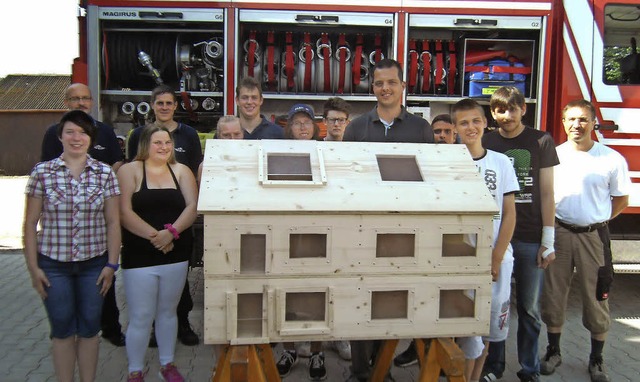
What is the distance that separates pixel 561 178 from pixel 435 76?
1740 mm

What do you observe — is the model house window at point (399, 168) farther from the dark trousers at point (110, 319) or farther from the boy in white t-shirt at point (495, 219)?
the dark trousers at point (110, 319)

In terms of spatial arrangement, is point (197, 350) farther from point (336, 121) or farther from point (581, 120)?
point (581, 120)

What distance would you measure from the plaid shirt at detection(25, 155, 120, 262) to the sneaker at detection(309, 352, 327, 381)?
1.52 m

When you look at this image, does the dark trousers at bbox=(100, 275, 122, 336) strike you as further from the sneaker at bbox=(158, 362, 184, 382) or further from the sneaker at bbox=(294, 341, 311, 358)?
the sneaker at bbox=(294, 341, 311, 358)

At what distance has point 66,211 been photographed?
9.73 ft

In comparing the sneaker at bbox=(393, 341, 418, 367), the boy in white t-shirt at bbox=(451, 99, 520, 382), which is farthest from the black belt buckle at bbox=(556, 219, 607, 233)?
the sneaker at bbox=(393, 341, 418, 367)

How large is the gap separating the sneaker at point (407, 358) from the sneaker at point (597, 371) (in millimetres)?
1120

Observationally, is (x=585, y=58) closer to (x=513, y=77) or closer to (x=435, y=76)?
(x=513, y=77)

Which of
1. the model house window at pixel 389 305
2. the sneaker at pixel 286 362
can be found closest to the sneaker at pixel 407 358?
the sneaker at pixel 286 362

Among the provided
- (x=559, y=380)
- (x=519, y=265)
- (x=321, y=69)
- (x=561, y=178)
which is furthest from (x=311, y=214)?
(x=321, y=69)

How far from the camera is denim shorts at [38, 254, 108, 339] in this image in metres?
2.96

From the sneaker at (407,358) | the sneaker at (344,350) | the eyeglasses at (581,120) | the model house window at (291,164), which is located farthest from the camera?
the sneaker at (344,350)

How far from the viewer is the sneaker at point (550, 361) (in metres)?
3.77

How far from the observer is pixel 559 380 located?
A: 3705mm
